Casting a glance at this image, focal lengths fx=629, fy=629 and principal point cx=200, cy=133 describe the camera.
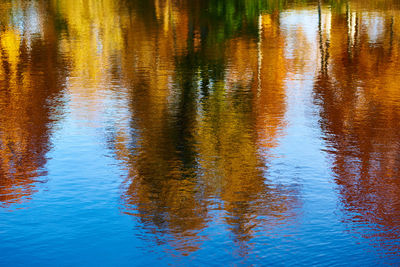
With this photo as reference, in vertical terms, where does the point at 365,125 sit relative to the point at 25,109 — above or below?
below

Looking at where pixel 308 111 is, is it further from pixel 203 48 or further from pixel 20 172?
pixel 203 48

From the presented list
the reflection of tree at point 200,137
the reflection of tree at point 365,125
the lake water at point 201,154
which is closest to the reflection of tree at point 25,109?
the lake water at point 201,154

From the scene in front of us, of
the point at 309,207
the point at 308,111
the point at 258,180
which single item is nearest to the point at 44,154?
the point at 258,180

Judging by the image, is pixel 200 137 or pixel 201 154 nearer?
pixel 201 154

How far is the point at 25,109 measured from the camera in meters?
14.2

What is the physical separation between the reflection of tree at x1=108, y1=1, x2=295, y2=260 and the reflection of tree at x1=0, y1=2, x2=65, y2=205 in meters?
1.52

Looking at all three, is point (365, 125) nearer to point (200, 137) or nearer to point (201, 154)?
point (200, 137)

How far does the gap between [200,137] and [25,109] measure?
4733 millimetres

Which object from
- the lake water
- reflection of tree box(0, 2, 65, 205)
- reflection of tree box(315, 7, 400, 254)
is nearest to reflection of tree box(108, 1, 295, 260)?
the lake water

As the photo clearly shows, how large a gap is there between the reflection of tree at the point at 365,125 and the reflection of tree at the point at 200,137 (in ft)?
3.41

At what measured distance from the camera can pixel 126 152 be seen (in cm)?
1084

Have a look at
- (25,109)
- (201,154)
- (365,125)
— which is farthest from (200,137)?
(25,109)

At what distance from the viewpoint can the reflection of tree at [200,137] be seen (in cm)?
819

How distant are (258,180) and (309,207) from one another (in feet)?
3.88
